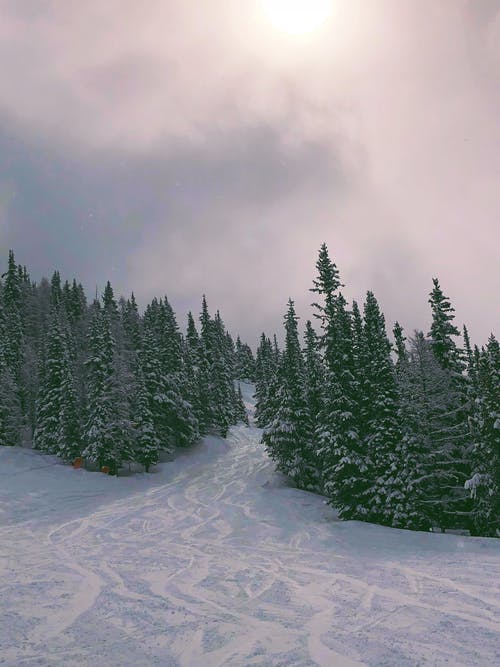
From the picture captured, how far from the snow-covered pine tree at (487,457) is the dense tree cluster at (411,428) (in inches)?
2.1

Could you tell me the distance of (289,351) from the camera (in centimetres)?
4122

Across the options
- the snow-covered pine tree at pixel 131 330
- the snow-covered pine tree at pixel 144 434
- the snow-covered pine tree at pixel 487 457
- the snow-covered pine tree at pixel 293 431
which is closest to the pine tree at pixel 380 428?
the snow-covered pine tree at pixel 487 457

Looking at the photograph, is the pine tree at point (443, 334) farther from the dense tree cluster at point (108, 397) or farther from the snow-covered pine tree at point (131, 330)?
the snow-covered pine tree at point (131, 330)

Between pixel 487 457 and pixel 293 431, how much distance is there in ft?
53.4

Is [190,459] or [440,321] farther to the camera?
[190,459]

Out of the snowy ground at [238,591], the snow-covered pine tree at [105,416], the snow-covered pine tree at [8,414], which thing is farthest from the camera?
the snow-covered pine tree at [8,414]

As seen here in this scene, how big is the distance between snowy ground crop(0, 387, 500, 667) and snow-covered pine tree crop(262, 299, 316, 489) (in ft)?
24.9

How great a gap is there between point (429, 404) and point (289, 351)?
15.5 metres

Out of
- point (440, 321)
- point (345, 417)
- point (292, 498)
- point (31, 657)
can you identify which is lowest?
point (292, 498)

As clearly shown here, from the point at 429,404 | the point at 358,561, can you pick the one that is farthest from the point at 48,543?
the point at 429,404

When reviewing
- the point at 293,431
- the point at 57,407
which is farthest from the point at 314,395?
the point at 57,407

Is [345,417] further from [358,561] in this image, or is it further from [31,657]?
[31,657]

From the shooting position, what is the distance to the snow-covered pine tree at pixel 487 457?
23422 mm

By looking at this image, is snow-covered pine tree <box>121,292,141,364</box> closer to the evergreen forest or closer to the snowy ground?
the evergreen forest
